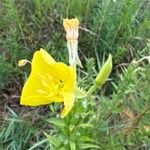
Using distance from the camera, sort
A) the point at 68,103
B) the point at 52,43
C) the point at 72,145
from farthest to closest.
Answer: the point at 52,43 → the point at 72,145 → the point at 68,103

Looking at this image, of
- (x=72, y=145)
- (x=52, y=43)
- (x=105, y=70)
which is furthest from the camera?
(x=52, y=43)

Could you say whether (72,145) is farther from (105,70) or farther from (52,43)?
(52,43)

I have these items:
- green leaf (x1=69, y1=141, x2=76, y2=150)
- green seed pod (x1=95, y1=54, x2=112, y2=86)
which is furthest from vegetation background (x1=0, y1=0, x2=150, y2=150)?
green seed pod (x1=95, y1=54, x2=112, y2=86)

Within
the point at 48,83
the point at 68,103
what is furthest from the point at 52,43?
the point at 68,103

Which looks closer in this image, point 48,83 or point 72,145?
point 48,83

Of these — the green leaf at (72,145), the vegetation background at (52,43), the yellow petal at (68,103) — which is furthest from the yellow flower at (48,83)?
the vegetation background at (52,43)

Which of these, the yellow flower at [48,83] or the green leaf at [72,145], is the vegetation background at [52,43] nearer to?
the green leaf at [72,145]

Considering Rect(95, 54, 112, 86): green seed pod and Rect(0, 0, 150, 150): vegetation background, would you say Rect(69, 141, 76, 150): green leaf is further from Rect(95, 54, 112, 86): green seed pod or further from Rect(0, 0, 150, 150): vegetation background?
Rect(0, 0, 150, 150): vegetation background

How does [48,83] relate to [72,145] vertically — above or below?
above

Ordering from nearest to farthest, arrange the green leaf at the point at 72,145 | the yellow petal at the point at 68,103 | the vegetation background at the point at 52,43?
the yellow petal at the point at 68,103, the green leaf at the point at 72,145, the vegetation background at the point at 52,43
